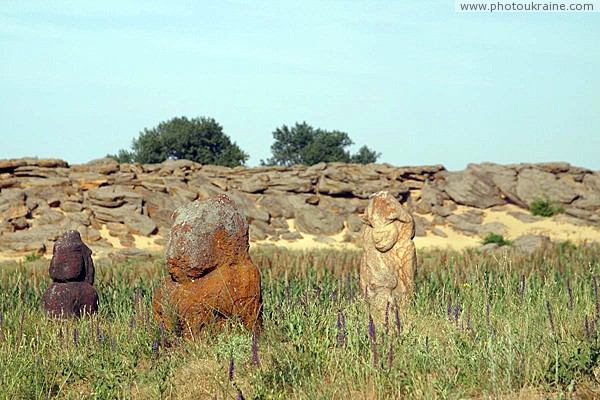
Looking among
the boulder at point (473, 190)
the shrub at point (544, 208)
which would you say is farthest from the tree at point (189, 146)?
the shrub at point (544, 208)

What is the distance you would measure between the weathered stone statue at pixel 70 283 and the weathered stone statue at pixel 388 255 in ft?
12.1

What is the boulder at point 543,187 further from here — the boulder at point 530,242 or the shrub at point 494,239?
the boulder at point 530,242

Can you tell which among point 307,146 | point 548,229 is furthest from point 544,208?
point 307,146

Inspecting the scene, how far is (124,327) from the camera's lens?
26.5 feet

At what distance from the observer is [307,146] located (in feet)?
166

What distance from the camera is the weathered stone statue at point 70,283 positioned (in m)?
9.33

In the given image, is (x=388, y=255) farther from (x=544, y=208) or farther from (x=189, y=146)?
(x=189, y=146)

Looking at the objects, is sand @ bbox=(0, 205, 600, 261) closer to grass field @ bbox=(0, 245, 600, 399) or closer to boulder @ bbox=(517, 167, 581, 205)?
boulder @ bbox=(517, 167, 581, 205)

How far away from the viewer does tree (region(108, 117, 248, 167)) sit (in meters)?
46.6

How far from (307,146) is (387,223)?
41668 mm

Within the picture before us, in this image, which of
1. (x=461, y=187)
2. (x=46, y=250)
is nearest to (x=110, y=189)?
(x=46, y=250)

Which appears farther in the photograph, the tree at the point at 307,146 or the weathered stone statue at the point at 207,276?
the tree at the point at 307,146

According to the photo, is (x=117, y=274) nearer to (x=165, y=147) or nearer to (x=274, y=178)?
(x=274, y=178)

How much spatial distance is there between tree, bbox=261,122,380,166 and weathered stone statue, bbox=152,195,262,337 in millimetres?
42405
